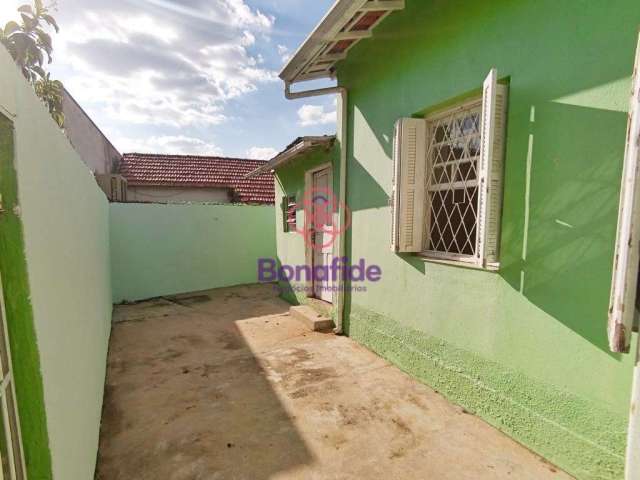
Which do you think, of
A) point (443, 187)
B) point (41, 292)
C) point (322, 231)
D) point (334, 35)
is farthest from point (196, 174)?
point (41, 292)

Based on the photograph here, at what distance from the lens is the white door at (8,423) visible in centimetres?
104

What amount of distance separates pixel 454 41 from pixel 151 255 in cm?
784

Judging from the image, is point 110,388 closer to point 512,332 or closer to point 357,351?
point 357,351

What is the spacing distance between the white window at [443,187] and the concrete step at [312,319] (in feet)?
7.32

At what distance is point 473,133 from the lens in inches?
116

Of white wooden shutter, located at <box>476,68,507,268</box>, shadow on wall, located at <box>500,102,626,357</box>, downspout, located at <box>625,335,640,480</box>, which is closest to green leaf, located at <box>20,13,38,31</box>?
white wooden shutter, located at <box>476,68,507,268</box>

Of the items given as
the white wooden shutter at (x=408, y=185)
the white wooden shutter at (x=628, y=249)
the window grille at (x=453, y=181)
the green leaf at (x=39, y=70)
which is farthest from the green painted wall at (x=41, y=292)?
the green leaf at (x=39, y=70)

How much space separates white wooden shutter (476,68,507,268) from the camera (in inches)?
94.3

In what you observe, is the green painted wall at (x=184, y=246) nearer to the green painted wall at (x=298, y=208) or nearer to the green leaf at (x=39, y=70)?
the green painted wall at (x=298, y=208)

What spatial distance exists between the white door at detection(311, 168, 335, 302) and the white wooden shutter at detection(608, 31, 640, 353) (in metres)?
4.11

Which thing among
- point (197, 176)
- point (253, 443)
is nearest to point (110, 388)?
point (253, 443)

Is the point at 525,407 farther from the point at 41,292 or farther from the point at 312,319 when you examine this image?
the point at 312,319

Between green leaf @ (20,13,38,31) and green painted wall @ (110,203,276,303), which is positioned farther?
green painted wall @ (110,203,276,303)

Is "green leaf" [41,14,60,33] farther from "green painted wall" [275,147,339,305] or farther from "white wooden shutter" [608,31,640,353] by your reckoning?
"white wooden shutter" [608,31,640,353]
